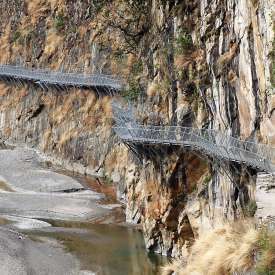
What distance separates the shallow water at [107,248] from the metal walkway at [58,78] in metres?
22.0

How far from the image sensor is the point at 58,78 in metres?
78.4

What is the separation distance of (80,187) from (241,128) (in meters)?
32.9

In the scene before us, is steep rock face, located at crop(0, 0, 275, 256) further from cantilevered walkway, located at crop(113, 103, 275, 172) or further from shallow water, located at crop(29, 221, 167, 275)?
shallow water, located at crop(29, 221, 167, 275)

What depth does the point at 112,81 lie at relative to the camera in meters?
68.6

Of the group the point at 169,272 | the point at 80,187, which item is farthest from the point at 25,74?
the point at 169,272

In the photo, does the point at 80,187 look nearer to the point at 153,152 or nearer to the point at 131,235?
the point at 131,235

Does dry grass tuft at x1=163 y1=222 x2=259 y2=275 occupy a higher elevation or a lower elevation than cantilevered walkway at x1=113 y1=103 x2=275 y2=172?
lower

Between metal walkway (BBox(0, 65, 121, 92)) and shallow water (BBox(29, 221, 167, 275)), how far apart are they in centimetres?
2204

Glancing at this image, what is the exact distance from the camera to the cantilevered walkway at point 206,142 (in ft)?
85.3

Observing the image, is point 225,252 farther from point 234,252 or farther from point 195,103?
point 195,103

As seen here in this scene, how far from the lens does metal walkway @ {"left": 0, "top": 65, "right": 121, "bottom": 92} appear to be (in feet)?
228

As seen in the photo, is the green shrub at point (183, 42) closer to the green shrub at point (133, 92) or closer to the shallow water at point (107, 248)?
the green shrub at point (133, 92)

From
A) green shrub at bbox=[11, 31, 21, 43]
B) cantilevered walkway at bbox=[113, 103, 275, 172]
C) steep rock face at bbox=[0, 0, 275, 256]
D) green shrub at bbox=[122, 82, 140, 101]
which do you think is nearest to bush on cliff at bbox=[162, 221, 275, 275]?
cantilevered walkway at bbox=[113, 103, 275, 172]

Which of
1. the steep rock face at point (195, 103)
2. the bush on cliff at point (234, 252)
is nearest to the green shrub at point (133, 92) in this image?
the steep rock face at point (195, 103)
